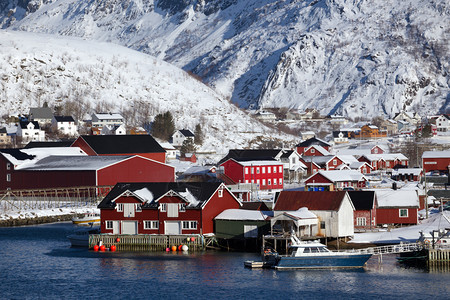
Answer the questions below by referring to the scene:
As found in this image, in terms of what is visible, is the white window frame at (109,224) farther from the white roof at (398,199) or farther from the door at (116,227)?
the white roof at (398,199)

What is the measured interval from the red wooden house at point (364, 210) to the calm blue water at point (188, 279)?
8.25m

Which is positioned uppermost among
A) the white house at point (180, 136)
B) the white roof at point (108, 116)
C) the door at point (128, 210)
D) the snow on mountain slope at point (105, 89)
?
the snow on mountain slope at point (105, 89)

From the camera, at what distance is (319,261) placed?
155 feet

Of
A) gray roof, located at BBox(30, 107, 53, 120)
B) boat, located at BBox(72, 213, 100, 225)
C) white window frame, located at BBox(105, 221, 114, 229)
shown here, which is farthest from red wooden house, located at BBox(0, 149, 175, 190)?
gray roof, located at BBox(30, 107, 53, 120)

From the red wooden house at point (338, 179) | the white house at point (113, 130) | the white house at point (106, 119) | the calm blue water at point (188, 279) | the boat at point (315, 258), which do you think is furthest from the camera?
the white house at point (106, 119)

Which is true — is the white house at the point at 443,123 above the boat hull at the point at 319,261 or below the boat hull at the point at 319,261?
above

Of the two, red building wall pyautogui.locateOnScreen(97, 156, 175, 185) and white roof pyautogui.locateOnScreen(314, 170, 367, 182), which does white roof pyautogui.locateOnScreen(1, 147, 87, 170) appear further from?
white roof pyautogui.locateOnScreen(314, 170, 367, 182)

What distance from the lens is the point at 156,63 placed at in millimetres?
177375

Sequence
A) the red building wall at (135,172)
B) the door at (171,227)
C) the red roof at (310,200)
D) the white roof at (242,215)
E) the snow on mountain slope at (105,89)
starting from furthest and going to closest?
the snow on mountain slope at (105,89), the red building wall at (135,172), the door at (171,227), the white roof at (242,215), the red roof at (310,200)

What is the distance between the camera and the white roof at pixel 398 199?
6059cm

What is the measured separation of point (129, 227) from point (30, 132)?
8057 centimetres

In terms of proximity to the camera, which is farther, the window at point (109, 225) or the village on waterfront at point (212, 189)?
the window at point (109, 225)

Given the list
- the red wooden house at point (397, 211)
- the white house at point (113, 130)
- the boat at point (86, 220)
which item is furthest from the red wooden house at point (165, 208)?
the white house at point (113, 130)

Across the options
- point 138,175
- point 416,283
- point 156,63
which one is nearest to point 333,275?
point 416,283
